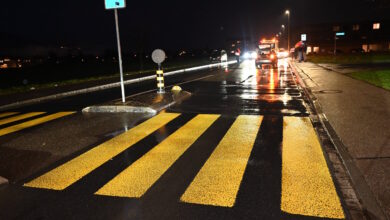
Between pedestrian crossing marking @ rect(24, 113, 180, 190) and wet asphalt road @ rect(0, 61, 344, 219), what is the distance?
0.7 inches

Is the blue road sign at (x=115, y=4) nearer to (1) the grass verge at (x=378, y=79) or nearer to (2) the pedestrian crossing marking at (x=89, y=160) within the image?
(2) the pedestrian crossing marking at (x=89, y=160)

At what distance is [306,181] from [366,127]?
3570mm

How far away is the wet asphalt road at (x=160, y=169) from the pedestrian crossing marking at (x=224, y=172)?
15mm

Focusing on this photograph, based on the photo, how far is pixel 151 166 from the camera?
5609 millimetres

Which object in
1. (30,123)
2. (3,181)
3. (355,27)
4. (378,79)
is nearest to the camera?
(3,181)

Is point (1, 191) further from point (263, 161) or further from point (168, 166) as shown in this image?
point (263, 161)

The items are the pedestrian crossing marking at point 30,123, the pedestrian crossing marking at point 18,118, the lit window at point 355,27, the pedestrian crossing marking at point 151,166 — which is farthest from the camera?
the lit window at point 355,27

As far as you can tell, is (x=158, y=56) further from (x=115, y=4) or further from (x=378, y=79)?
(x=378, y=79)

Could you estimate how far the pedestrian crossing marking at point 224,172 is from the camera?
4.35 metres

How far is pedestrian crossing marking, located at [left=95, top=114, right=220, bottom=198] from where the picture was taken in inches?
184

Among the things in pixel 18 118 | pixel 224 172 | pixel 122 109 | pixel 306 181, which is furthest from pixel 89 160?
pixel 18 118

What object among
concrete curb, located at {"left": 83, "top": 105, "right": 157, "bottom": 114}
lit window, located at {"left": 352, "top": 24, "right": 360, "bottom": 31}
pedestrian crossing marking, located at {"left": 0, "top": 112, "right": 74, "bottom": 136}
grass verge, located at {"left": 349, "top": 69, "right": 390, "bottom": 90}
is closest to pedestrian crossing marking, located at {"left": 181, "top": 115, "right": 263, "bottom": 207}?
concrete curb, located at {"left": 83, "top": 105, "right": 157, "bottom": 114}

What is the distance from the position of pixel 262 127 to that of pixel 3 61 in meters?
90.8

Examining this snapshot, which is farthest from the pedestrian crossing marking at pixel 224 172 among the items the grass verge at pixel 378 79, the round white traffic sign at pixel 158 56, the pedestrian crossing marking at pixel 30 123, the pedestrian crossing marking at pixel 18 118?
the grass verge at pixel 378 79
